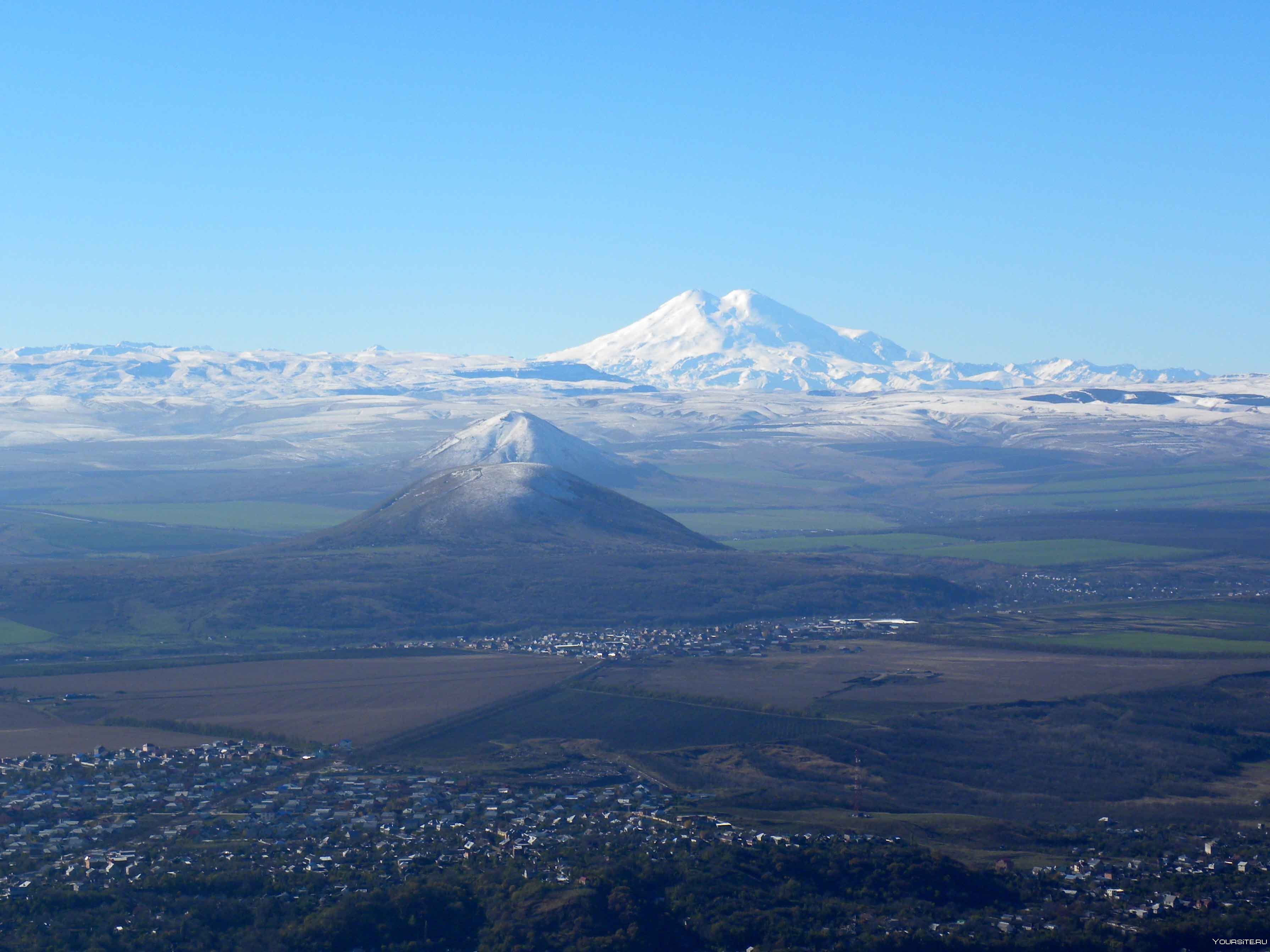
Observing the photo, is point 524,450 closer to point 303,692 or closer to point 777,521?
point 777,521

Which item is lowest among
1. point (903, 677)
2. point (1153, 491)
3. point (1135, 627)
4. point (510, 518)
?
point (1135, 627)

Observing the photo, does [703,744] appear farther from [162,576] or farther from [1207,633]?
[162,576]

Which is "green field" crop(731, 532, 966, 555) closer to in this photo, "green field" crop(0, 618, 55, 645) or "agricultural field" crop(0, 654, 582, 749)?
"agricultural field" crop(0, 654, 582, 749)

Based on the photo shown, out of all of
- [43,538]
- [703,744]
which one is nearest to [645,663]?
[703,744]

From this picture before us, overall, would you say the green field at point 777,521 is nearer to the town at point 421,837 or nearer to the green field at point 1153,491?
the green field at point 1153,491

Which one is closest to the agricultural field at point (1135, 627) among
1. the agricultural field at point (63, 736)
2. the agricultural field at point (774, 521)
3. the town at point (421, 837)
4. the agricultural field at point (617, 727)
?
the agricultural field at point (617, 727)

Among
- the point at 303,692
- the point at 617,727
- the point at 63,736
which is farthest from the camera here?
the point at 303,692

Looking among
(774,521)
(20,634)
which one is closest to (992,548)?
(774,521)

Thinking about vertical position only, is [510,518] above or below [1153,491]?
above
